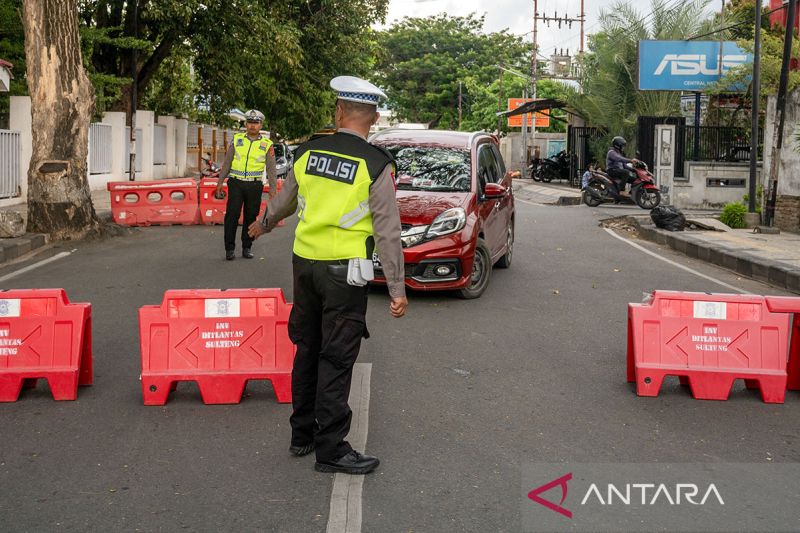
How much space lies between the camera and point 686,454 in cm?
534

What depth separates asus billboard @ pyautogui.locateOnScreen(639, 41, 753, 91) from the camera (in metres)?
26.2

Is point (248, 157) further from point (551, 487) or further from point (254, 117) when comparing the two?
point (551, 487)

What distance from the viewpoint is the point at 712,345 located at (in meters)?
6.53

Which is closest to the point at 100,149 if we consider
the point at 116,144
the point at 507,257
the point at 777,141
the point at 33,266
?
the point at 116,144

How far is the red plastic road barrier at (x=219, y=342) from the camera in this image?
620 centimetres

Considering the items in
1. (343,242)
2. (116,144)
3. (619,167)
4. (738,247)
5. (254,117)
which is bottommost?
(738,247)

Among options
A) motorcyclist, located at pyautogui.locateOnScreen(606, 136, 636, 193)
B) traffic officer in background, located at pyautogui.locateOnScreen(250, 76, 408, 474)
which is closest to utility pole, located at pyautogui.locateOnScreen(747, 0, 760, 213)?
motorcyclist, located at pyautogui.locateOnScreen(606, 136, 636, 193)

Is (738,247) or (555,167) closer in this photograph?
(738,247)

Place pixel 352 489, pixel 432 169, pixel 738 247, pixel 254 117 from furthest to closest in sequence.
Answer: pixel 738 247 → pixel 254 117 → pixel 432 169 → pixel 352 489

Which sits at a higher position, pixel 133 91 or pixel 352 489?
pixel 133 91

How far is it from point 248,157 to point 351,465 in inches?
327

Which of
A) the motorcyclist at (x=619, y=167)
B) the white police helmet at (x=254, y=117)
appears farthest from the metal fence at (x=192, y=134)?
the white police helmet at (x=254, y=117)

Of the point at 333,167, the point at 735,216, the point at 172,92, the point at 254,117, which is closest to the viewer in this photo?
the point at 333,167

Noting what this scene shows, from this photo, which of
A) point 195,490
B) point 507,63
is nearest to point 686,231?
point 195,490
